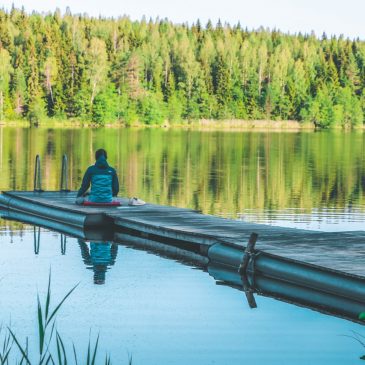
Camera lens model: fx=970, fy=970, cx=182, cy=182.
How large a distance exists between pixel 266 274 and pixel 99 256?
370cm

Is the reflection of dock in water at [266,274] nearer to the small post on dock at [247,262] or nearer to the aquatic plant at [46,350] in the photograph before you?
the small post on dock at [247,262]

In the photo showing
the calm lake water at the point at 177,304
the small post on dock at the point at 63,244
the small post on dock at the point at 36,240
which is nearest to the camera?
the calm lake water at the point at 177,304

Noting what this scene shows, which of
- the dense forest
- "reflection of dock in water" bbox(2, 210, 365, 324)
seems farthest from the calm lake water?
the dense forest

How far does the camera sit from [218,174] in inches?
1478

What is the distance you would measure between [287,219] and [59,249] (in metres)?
7.36

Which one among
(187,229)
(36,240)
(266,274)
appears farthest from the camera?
(36,240)

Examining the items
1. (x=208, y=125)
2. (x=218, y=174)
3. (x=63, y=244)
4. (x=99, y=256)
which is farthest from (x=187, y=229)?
(x=208, y=125)

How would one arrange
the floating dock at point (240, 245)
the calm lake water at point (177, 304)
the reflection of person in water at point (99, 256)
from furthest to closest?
the reflection of person in water at point (99, 256), the floating dock at point (240, 245), the calm lake water at point (177, 304)

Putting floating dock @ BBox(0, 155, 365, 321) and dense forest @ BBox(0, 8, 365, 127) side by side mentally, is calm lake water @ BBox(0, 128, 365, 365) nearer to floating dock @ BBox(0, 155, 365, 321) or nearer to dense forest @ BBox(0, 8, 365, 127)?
floating dock @ BBox(0, 155, 365, 321)

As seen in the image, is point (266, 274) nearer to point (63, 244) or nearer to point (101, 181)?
point (63, 244)

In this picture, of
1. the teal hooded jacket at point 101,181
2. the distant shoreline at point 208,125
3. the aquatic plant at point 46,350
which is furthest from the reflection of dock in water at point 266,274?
the distant shoreline at point 208,125

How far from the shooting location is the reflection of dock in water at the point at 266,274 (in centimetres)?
1170

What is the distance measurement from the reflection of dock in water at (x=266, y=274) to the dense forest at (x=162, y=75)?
92.9 metres

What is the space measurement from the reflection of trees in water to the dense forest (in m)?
53.0
